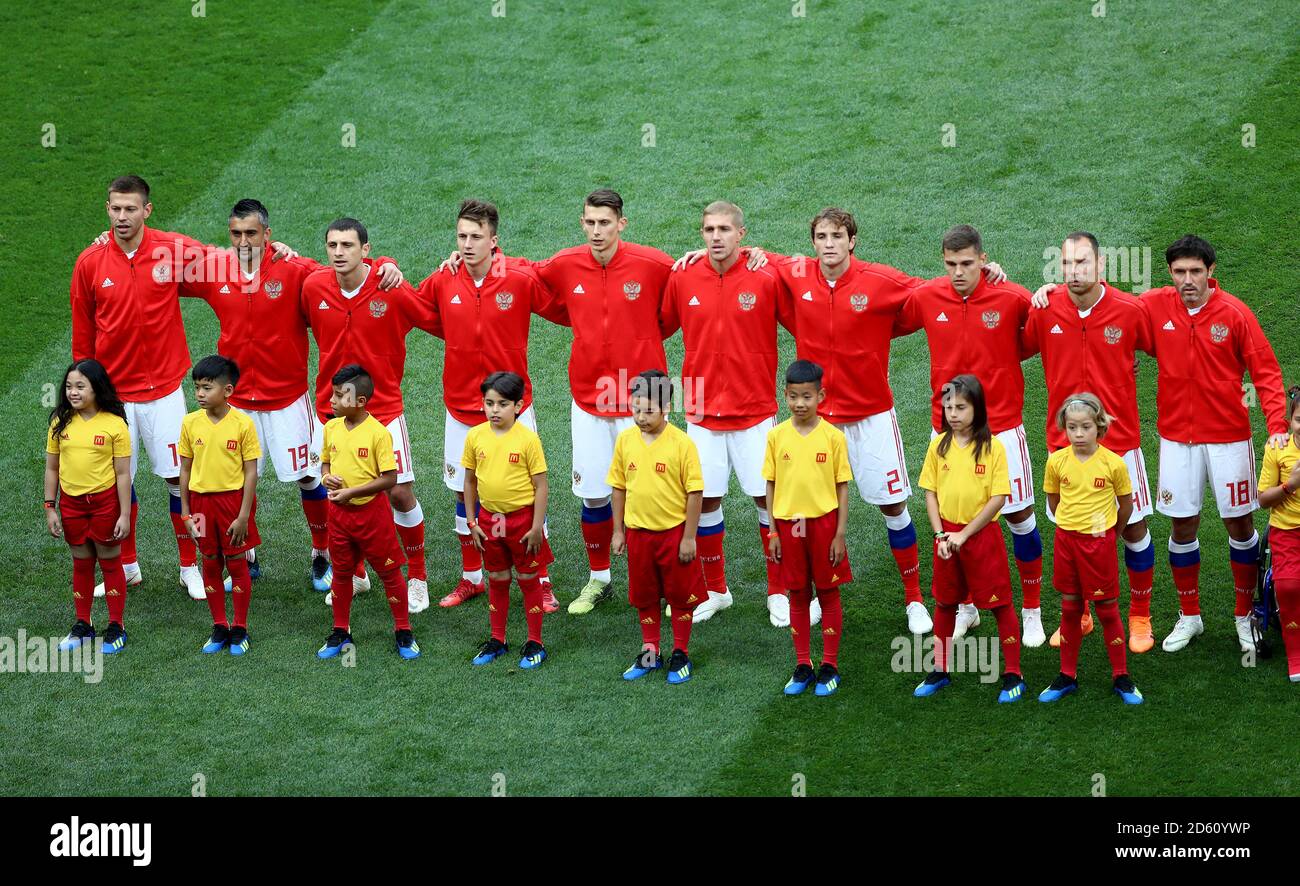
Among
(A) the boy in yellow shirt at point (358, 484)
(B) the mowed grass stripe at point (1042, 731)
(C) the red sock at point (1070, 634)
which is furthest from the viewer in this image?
(A) the boy in yellow shirt at point (358, 484)

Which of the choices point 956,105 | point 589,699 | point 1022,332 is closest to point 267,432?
point 589,699

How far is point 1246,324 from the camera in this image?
8250mm

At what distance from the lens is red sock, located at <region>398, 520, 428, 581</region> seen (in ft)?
30.9

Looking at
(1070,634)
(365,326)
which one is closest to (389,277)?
(365,326)

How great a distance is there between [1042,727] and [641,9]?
9843mm

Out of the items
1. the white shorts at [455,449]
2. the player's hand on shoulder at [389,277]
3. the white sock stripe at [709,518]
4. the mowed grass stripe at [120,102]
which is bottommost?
the white sock stripe at [709,518]

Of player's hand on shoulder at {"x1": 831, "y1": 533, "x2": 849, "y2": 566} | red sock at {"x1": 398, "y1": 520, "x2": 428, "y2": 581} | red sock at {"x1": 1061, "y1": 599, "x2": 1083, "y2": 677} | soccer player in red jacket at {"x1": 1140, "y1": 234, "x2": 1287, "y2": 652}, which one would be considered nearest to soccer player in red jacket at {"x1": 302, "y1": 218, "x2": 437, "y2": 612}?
red sock at {"x1": 398, "y1": 520, "x2": 428, "y2": 581}

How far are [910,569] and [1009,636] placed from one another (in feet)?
3.58

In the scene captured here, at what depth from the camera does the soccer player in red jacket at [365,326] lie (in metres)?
9.17

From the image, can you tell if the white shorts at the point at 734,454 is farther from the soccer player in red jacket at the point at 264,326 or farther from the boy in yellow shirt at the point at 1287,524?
the boy in yellow shirt at the point at 1287,524

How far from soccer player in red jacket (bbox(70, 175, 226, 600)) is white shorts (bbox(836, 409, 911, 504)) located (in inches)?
157

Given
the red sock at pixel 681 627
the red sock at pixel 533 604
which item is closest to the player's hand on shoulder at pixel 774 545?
the red sock at pixel 681 627

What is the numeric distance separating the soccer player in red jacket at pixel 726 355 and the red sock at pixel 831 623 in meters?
0.77
